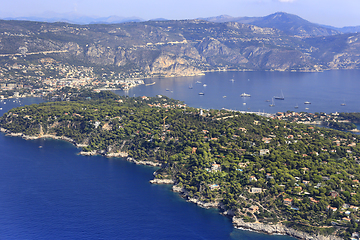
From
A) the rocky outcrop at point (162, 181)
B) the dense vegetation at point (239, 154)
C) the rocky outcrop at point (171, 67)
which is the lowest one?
the rocky outcrop at point (162, 181)

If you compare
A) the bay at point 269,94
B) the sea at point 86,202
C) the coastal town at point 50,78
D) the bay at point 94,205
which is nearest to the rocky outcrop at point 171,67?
the coastal town at point 50,78

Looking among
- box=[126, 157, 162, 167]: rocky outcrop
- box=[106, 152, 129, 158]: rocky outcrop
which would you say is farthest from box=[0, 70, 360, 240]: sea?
box=[106, 152, 129, 158]: rocky outcrop

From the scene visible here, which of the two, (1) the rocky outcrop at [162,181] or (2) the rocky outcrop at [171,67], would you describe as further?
(2) the rocky outcrop at [171,67]

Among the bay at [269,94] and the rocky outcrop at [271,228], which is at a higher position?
the bay at [269,94]

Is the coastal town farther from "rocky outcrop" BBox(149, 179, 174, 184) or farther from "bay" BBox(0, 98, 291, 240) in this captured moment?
"rocky outcrop" BBox(149, 179, 174, 184)

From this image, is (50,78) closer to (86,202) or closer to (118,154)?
(118,154)

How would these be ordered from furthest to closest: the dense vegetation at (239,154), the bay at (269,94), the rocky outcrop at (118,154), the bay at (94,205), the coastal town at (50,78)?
the coastal town at (50,78)
the bay at (269,94)
the rocky outcrop at (118,154)
the dense vegetation at (239,154)
the bay at (94,205)

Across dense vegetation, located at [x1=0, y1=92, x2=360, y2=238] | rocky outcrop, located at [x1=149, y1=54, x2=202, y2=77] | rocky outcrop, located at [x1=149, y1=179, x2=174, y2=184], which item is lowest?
rocky outcrop, located at [x1=149, y1=179, x2=174, y2=184]

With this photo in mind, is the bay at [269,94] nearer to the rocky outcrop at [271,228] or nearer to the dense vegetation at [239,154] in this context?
the dense vegetation at [239,154]

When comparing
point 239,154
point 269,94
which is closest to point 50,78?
point 269,94

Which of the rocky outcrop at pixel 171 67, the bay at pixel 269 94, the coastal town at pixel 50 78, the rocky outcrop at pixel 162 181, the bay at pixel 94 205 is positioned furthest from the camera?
the rocky outcrop at pixel 171 67
